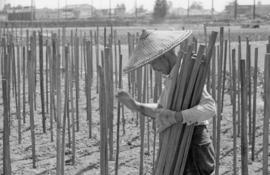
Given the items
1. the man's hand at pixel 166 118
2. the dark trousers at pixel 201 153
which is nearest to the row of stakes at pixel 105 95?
the dark trousers at pixel 201 153

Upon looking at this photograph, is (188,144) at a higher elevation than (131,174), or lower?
higher

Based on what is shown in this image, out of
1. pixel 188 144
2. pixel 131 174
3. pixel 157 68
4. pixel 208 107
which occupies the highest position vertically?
pixel 157 68

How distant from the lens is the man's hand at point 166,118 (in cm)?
181

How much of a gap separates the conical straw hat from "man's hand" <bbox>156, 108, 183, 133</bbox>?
8.0 inches

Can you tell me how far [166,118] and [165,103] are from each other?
0.14 m

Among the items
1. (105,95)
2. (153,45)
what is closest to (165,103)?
(153,45)

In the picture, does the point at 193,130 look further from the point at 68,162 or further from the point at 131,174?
the point at 68,162

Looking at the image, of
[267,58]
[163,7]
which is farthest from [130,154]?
[163,7]

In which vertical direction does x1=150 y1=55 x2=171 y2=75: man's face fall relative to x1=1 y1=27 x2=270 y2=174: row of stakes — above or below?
above

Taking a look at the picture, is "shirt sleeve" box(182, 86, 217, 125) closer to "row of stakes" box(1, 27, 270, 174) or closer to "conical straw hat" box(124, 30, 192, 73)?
"conical straw hat" box(124, 30, 192, 73)

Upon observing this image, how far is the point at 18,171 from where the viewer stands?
3447mm

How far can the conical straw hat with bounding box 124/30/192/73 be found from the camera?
6.09 ft

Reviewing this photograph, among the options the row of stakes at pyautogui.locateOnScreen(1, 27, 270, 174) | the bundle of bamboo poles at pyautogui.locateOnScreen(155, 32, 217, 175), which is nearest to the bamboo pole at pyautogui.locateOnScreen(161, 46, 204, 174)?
the bundle of bamboo poles at pyautogui.locateOnScreen(155, 32, 217, 175)

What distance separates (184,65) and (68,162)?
204 centimetres
